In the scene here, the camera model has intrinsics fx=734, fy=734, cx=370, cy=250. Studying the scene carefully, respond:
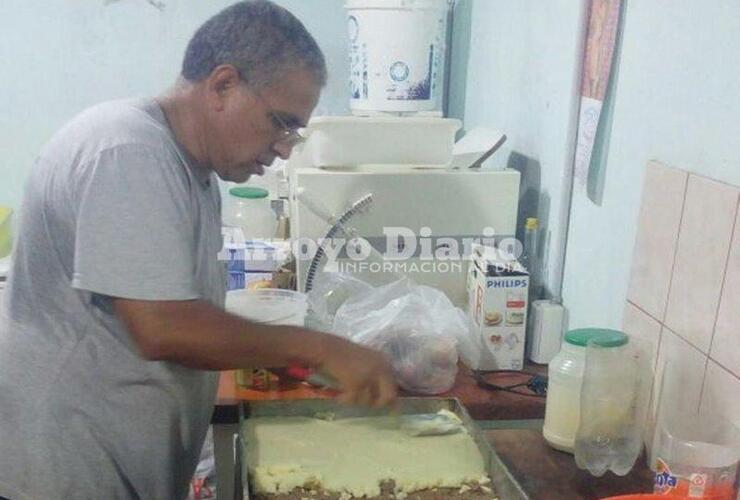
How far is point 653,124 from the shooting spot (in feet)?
3.96

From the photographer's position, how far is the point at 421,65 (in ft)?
6.79

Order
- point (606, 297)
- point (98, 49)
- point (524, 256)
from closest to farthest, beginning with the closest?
point (606, 297) < point (524, 256) < point (98, 49)

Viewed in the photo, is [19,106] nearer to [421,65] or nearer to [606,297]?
[421,65]

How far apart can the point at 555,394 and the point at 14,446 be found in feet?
2.71

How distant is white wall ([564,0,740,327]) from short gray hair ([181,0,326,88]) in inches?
22.1

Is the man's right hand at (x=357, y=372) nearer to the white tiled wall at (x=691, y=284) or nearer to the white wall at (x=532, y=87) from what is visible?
the white tiled wall at (x=691, y=284)

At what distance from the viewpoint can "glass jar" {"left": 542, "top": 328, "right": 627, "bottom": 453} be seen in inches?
46.6

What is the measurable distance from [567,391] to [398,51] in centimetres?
117

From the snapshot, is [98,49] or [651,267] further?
[98,49]

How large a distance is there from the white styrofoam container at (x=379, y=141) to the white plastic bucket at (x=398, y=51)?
321 millimetres

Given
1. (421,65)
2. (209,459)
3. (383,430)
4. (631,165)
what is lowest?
(209,459)

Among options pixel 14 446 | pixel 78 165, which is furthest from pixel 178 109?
pixel 14 446

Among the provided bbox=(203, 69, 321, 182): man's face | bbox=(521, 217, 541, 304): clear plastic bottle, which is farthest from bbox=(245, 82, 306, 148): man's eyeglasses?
bbox=(521, 217, 541, 304): clear plastic bottle

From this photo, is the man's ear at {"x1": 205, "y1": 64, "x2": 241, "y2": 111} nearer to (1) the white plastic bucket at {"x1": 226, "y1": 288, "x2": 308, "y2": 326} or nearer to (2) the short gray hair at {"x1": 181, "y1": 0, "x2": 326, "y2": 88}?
(2) the short gray hair at {"x1": 181, "y1": 0, "x2": 326, "y2": 88}
